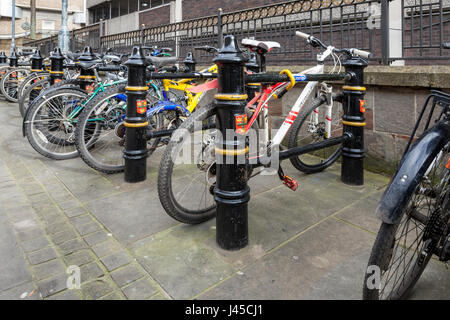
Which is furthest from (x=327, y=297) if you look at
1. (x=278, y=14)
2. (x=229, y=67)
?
(x=278, y=14)

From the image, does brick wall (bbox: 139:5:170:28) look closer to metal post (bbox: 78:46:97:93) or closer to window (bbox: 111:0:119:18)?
window (bbox: 111:0:119:18)

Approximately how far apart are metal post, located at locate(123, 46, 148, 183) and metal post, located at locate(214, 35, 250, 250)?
4.86 ft

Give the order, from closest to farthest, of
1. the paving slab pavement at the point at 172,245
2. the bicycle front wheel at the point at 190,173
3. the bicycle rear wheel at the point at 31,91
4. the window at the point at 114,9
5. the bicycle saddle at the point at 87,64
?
the paving slab pavement at the point at 172,245 < the bicycle front wheel at the point at 190,173 < the bicycle saddle at the point at 87,64 < the bicycle rear wheel at the point at 31,91 < the window at the point at 114,9

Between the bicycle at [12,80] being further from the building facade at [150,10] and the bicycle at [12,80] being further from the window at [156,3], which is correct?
the window at [156,3]

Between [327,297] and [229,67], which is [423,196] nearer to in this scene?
[327,297]

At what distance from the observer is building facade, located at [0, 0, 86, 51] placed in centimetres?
4078

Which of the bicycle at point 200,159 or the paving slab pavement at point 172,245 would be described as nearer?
the paving slab pavement at point 172,245

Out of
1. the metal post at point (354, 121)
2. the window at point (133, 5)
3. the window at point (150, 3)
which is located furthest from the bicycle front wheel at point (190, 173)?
the window at point (133, 5)

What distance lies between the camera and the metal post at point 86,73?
495cm

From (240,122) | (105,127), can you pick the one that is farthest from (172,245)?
(105,127)

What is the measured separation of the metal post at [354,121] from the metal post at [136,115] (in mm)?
2086

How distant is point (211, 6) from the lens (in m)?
16.0

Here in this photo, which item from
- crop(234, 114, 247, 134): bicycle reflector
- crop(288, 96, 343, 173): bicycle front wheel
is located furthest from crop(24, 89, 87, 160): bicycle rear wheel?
crop(234, 114, 247, 134): bicycle reflector
